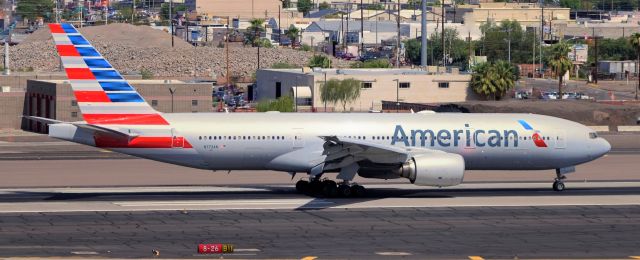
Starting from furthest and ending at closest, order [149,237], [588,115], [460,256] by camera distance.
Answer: [588,115], [149,237], [460,256]

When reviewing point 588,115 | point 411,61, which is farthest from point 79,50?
point 411,61

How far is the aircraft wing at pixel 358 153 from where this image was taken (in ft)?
141

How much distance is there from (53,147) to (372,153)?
105 feet

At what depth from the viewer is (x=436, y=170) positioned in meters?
42.8

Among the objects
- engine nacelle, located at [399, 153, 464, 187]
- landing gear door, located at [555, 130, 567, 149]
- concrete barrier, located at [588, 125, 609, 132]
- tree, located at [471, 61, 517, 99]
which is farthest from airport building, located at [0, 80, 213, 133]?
engine nacelle, located at [399, 153, 464, 187]

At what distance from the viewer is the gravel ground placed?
488 feet

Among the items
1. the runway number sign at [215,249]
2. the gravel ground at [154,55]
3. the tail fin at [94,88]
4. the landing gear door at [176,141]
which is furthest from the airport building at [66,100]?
the gravel ground at [154,55]

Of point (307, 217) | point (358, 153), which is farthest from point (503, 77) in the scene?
point (307, 217)

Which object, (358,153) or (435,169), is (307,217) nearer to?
(358,153)

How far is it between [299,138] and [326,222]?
6.82 meters

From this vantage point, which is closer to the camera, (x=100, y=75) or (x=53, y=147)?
(x=100, y=75)

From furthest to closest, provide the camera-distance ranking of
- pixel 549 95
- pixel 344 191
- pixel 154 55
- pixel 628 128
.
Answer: pixel 154 55
pixel 549 95
pixel 628 128
pixel 344 191

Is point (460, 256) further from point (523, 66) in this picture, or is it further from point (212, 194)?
point (523, 66)

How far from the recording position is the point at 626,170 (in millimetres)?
57156
